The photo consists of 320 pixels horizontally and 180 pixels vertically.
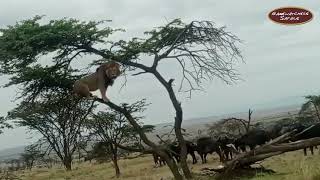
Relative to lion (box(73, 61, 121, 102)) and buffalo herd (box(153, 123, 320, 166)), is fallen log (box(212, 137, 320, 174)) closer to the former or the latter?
lion (box(73, 61, 121, 102))

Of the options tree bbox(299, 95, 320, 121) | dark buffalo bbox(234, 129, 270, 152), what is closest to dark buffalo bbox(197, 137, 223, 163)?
dark buffalo bbox(234, 129, 270, 152)

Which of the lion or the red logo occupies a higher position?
the red logo

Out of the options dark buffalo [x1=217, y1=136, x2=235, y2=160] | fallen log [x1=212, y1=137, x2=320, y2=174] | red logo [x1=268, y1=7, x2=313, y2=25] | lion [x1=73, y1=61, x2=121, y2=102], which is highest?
red logo [x1=268, y1=7, x2=313, y2=25]

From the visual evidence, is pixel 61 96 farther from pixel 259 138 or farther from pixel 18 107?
pixel 259 138

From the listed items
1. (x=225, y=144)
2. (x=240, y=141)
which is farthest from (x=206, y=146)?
(x=240, y=141)

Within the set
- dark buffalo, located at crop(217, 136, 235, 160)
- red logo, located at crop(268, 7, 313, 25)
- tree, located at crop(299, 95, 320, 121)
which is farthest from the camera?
tree, located at crop(299, 95, 320, 121)

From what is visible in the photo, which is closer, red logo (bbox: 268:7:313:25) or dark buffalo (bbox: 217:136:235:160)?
red logo (bbox: 268:7:313:25)

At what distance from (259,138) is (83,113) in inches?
528

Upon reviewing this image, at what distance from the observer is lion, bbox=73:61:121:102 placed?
42.8 feet

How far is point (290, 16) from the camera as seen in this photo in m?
14.2

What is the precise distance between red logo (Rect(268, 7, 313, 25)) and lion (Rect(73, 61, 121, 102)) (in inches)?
163

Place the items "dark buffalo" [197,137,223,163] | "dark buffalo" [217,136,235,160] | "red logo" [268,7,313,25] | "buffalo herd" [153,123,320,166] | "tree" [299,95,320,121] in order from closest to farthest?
1. "red logo" [268,7,313,25]
2. "buffalo herd" [153,123,320,166]
3. "dark buffalo" [217,136,235,160]
4. "dark buffalo" [197,137,223,163]
5. "tree" [299,95,320,121]

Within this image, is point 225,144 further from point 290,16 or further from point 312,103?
point 312,103

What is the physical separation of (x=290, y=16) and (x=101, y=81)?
198 inches
